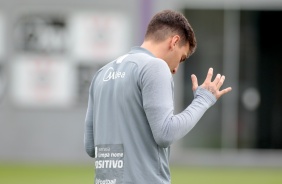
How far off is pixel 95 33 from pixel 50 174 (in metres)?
3.84

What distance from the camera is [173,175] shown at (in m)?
15.7

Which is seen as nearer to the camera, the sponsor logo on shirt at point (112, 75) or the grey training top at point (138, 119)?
the grey training top at point (138, 119)

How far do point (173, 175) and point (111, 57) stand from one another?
12.3 feet

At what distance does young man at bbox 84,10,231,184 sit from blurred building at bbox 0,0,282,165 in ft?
42.9

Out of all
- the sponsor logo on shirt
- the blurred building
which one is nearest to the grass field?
the blurred building

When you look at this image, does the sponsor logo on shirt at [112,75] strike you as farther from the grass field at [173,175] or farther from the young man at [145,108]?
the grass field at [173,175]

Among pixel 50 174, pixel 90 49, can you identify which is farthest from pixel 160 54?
pixel 90 49

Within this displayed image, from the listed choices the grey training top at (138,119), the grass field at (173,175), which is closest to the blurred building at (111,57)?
the grass field at (173,175)

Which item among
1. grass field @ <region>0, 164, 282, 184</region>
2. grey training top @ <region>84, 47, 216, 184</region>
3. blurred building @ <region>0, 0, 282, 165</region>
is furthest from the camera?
blurred building @ <region>0, 0, 282, 165</region>

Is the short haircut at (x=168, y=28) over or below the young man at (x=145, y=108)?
over

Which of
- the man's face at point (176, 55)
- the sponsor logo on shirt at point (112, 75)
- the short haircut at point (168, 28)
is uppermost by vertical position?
the short haircut at point (168, 28)

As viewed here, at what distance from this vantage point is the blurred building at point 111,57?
18.7 m

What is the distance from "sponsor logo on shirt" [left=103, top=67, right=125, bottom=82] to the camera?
5.43m

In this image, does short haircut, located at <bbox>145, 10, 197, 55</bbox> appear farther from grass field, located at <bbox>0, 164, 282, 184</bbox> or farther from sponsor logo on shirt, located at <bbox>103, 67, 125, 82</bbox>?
grass field, located at <bbox>0, 164, 282, 184</bbox>
